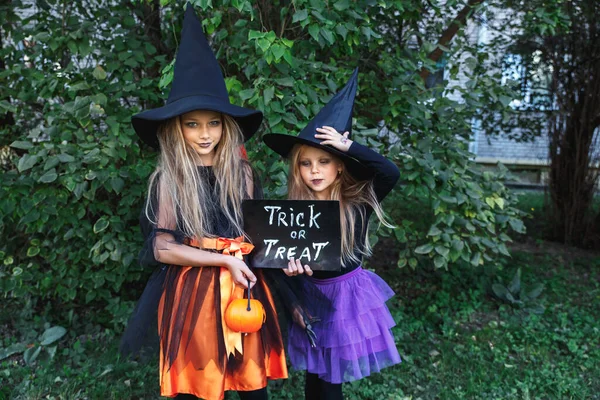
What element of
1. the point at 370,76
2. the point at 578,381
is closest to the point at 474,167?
→ the point at 370,76

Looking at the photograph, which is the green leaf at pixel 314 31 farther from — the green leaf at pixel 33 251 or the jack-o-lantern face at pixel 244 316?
the green leaf at pixel 33 251

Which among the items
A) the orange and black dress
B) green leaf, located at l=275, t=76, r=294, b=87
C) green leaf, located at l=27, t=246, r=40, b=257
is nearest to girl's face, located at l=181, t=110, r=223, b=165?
the orange and black dress

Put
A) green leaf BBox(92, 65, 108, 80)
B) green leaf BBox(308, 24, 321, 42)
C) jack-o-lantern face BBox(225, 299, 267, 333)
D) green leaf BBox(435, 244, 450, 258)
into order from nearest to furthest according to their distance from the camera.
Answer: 1. jack-o-lantern face BBox(225, 299, 267, 333)
2. green leaf BBox(308, 24, 321, 42)
3. green leaf BBox(92, 65, 108, 80)
4. green leaf BBox(435, 244, 450, 258)

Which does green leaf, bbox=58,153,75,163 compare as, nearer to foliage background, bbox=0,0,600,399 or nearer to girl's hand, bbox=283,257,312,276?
foliage background, bbox=0,0,600,399

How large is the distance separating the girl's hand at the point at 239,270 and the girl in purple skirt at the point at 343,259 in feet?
1.31

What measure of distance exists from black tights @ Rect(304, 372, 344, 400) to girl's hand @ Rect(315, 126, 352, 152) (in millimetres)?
999

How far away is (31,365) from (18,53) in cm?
203

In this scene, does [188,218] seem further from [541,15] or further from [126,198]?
[541,15]

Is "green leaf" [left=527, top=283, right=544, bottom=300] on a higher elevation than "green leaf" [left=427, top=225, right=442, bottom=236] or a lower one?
lower

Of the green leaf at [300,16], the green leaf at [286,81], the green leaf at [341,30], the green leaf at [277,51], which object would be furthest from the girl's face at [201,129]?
the green leaf at [341,30]

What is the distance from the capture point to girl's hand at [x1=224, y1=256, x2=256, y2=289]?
1980 mm

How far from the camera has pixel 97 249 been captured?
→ 3.29m

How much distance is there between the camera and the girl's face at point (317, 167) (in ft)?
7.33

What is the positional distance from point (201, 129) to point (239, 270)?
583 millimetres
